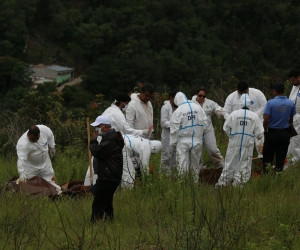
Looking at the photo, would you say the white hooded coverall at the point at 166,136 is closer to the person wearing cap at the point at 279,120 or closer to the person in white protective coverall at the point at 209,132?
the person in white protective coverall at the point at 209,132

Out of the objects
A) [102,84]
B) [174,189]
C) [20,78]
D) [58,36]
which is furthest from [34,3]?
[174,189]

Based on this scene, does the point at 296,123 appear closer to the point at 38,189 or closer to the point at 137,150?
the point at 137,150

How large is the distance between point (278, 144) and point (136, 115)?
2.48m

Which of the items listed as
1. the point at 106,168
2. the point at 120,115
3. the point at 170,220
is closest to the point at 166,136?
the point at 120,115

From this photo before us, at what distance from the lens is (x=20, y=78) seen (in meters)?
47.1

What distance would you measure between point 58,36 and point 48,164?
8065 centimetres

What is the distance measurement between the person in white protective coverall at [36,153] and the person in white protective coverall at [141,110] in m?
1.52

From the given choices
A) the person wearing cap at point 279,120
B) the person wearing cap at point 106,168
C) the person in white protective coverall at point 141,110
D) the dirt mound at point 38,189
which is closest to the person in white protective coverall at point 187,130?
the person in white protective coverall at point 141,110

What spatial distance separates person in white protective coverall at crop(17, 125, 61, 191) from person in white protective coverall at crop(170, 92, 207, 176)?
86.9 inches

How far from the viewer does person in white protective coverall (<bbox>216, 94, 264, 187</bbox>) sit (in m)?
5.72

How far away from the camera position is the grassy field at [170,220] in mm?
3299

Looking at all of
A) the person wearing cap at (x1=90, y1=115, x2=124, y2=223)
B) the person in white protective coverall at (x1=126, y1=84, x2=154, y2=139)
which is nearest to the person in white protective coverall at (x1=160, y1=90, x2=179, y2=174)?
the person in white protective coverall at (x1=126, y1=84, x2=154, y2=139)

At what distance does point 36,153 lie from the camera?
6.52 metres

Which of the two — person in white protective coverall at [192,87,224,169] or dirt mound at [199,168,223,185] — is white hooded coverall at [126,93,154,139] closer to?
person in white protective coverall at [192,87,224,169]
